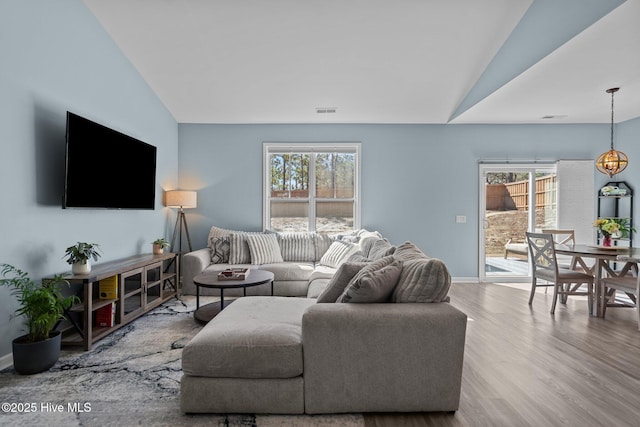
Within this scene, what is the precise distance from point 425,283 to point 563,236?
4507 mm

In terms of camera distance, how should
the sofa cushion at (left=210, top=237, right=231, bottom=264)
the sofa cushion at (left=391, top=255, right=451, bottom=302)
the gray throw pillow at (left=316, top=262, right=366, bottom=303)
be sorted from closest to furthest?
the sofa cushion at (left=391, top=255, right=451, bottom=302) < the gray throw pillow at (left=316, top=262, right=366, bottom=303) < the sofa cushion at (left=210, top=237, right=231, bottom=264)

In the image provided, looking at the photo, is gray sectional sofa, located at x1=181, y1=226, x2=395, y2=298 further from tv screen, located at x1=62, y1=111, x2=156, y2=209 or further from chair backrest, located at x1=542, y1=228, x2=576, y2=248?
chair backrest, located at x1=542, y1=228, x2=576, y2=248

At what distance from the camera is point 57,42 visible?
2740 mm

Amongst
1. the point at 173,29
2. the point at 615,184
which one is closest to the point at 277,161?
the point at 173,29

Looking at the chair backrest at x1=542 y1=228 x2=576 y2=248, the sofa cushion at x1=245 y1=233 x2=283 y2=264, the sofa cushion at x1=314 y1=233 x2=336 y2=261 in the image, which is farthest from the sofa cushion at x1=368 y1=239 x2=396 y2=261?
the chair backrest at x1=542 y1=228 x2=576 y2=248

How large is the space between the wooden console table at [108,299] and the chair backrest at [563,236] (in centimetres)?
522

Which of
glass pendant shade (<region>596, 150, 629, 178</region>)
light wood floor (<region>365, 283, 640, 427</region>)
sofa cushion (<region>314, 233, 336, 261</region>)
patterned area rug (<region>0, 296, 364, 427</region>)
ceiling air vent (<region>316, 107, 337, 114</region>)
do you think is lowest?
patterned area rug (<region>0, 296, 364, 427</region>)

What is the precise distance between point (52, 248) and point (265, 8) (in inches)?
112

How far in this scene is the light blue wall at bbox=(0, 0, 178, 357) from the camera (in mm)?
2328

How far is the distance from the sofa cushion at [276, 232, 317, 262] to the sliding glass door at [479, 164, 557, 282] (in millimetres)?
2688

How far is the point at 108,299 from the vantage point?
2.86 metres

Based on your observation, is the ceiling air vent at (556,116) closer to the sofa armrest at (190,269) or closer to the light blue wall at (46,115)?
the sofa armrest at (190,269)

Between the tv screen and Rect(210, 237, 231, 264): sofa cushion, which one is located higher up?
the tv screen

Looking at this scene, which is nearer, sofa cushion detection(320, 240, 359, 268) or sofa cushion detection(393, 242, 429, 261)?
sofa cushion detection(393, 242, 429, 261)
